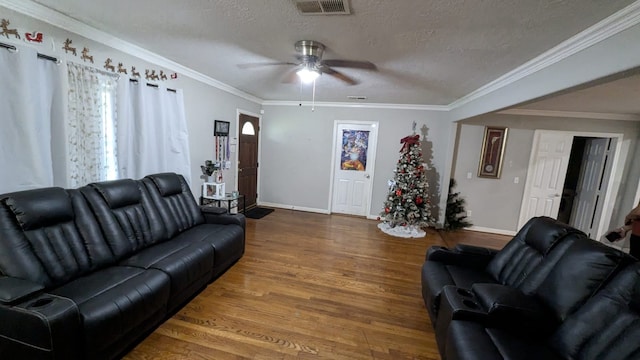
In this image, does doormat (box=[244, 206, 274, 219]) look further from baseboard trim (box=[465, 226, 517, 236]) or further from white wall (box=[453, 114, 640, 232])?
baseboard trim (box=[465, 226, 517, 236])

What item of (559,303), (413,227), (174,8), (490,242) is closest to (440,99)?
(413,227)

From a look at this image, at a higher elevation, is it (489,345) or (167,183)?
(167,183)

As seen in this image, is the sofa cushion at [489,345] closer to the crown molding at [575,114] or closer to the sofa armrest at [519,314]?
the sofa armrest at [519,314]

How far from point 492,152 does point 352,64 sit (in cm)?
363

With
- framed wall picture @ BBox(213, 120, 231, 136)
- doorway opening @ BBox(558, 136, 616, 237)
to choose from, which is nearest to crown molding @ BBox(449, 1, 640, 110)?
doorway opening @ BBox(558, 136, 616, 237)

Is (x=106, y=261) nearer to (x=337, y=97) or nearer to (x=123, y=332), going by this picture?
(x=123, y=332)

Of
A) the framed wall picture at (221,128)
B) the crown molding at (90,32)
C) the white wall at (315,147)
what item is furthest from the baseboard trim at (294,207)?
the crown molding at (90,32)

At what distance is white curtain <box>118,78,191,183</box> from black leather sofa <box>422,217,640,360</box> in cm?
320

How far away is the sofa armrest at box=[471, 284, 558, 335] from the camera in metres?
1.59

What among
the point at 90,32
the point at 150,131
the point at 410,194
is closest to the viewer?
the point at 90,32

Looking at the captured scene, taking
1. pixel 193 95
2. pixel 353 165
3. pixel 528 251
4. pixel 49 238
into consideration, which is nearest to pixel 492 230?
pixel 353 165

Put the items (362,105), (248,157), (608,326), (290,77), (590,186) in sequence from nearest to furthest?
(608,326) < (290,77) < (590,186) < (362,105) < (248,157)

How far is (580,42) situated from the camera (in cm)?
180

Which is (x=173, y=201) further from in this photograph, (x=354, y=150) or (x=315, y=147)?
(x=354, y=150)
